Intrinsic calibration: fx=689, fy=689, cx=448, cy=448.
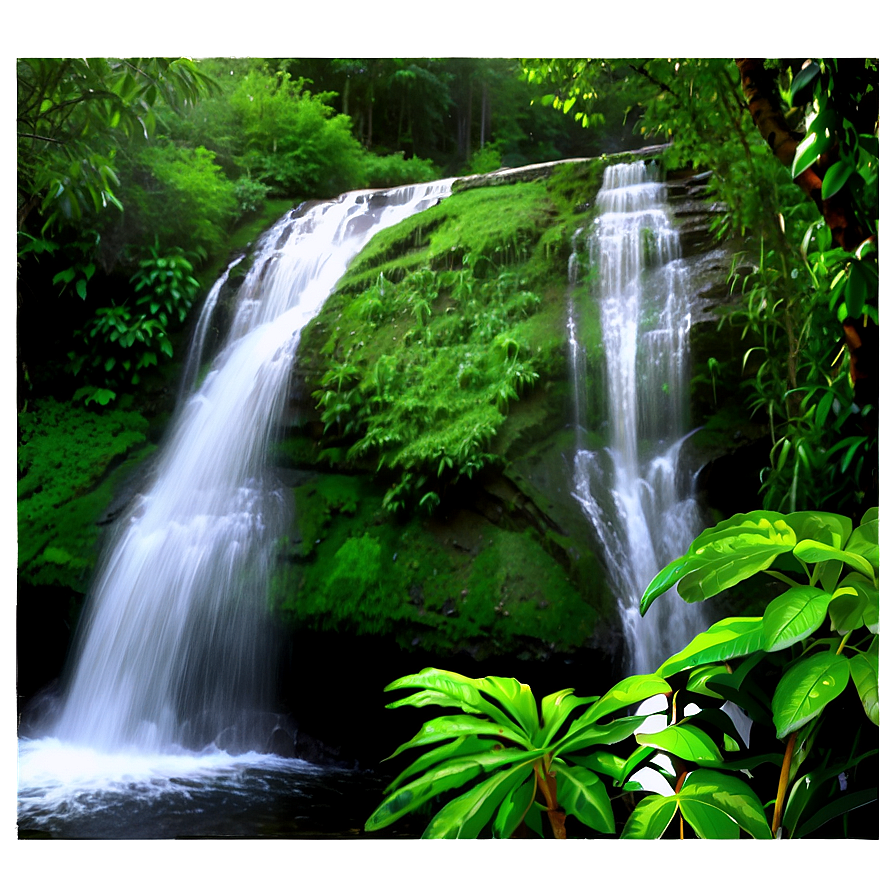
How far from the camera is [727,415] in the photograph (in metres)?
1.68

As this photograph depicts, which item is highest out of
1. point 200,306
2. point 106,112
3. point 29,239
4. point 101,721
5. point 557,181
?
point 106,112

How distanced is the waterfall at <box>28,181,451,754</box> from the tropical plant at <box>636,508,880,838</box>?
3.02 feet

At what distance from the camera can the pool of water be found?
151cm

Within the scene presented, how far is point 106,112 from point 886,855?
2.38 m

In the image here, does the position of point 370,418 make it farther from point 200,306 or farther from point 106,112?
point 106,112

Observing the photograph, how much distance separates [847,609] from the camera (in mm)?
1255

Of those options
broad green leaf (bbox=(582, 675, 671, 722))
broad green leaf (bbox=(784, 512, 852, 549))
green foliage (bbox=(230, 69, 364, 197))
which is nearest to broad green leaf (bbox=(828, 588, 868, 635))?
broad green leaf (bbox=(784, 512, 852, 549))

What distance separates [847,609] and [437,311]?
3.61 feet

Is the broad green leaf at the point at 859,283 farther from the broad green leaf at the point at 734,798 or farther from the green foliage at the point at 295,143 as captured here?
the green foliage at the point at 295,143

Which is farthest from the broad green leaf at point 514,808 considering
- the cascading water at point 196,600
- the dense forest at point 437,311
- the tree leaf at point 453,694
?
the cascading water at point 196,600

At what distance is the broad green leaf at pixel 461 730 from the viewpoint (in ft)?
4.03

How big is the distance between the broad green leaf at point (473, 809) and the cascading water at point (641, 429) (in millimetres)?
549

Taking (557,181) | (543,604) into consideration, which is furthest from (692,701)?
(557,181)

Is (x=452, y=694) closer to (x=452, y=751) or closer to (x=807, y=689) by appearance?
(x=452, y=751)
